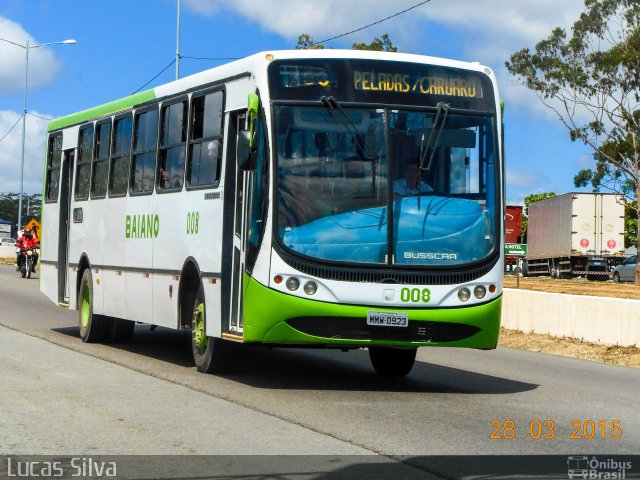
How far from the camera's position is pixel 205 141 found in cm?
1355

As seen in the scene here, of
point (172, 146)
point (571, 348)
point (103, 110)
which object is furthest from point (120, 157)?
point (571, 348)

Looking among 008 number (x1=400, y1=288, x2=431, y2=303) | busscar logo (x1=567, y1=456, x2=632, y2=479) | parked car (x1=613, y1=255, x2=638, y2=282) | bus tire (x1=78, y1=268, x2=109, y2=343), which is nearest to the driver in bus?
008 number (x1=400, y1=288, x2=431, y2=303)

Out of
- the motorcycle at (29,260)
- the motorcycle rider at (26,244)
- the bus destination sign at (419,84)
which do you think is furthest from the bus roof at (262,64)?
the motorcycle rider at (26,244)

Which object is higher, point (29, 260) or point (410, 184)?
point (410, 184)

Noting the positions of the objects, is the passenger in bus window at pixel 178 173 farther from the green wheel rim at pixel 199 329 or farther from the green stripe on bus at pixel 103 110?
the green wheel rim at pixel 199 329

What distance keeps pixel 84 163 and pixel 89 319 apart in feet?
7.55

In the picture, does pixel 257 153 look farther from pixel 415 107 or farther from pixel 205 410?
pixel 205 410

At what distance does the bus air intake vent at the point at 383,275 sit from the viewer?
38.4 feet

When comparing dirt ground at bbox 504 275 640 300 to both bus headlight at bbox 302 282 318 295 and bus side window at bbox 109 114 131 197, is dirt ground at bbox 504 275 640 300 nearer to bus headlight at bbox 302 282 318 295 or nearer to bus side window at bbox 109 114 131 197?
bus side window at bbox 109 114 131 197

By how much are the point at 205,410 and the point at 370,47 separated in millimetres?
35324

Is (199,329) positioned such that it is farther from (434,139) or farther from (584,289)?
(584,289)

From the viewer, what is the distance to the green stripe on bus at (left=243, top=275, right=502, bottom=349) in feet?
38.3

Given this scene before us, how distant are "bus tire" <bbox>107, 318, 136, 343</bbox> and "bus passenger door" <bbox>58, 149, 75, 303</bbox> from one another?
155 cm

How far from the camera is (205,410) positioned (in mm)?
10344
